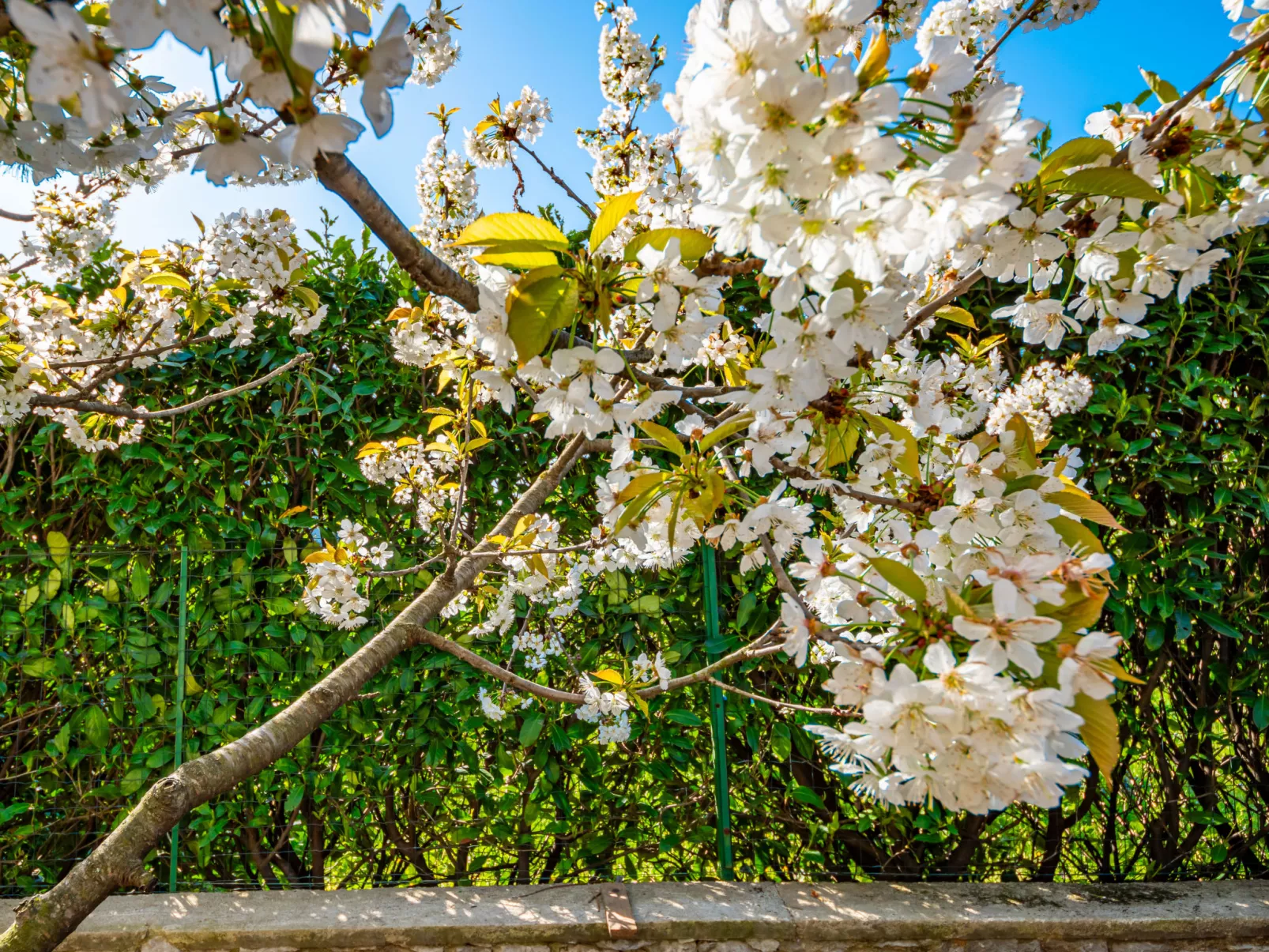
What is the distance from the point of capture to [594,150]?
A: 86.5 inches

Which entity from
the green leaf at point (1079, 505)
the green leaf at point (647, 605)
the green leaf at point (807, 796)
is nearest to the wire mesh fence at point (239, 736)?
the green leaf at point (807, 796)

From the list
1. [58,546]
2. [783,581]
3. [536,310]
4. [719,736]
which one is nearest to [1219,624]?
[719,736]

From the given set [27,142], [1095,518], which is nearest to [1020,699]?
[1095,518]

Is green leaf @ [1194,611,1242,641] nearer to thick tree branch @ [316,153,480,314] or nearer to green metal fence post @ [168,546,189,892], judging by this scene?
thick tree branch @ [316,153,480,314]

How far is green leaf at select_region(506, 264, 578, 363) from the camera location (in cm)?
75

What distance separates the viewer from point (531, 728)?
7.55 ft

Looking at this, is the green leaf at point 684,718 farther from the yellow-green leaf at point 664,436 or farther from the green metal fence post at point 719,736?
the yellow-green leaf at point 664,436

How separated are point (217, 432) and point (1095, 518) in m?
2.52

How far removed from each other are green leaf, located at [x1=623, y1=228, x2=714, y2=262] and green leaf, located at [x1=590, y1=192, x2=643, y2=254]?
0.09ft

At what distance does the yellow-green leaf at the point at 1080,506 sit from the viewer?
35.1 inches

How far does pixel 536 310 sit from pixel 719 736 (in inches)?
76.9

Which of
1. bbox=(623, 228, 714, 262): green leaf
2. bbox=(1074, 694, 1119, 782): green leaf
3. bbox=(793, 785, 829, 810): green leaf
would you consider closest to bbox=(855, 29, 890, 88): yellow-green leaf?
bbox=(623, 228, 714, 262): green leaf

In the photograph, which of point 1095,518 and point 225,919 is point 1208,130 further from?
point 225,919

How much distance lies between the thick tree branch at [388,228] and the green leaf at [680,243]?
243 mm
